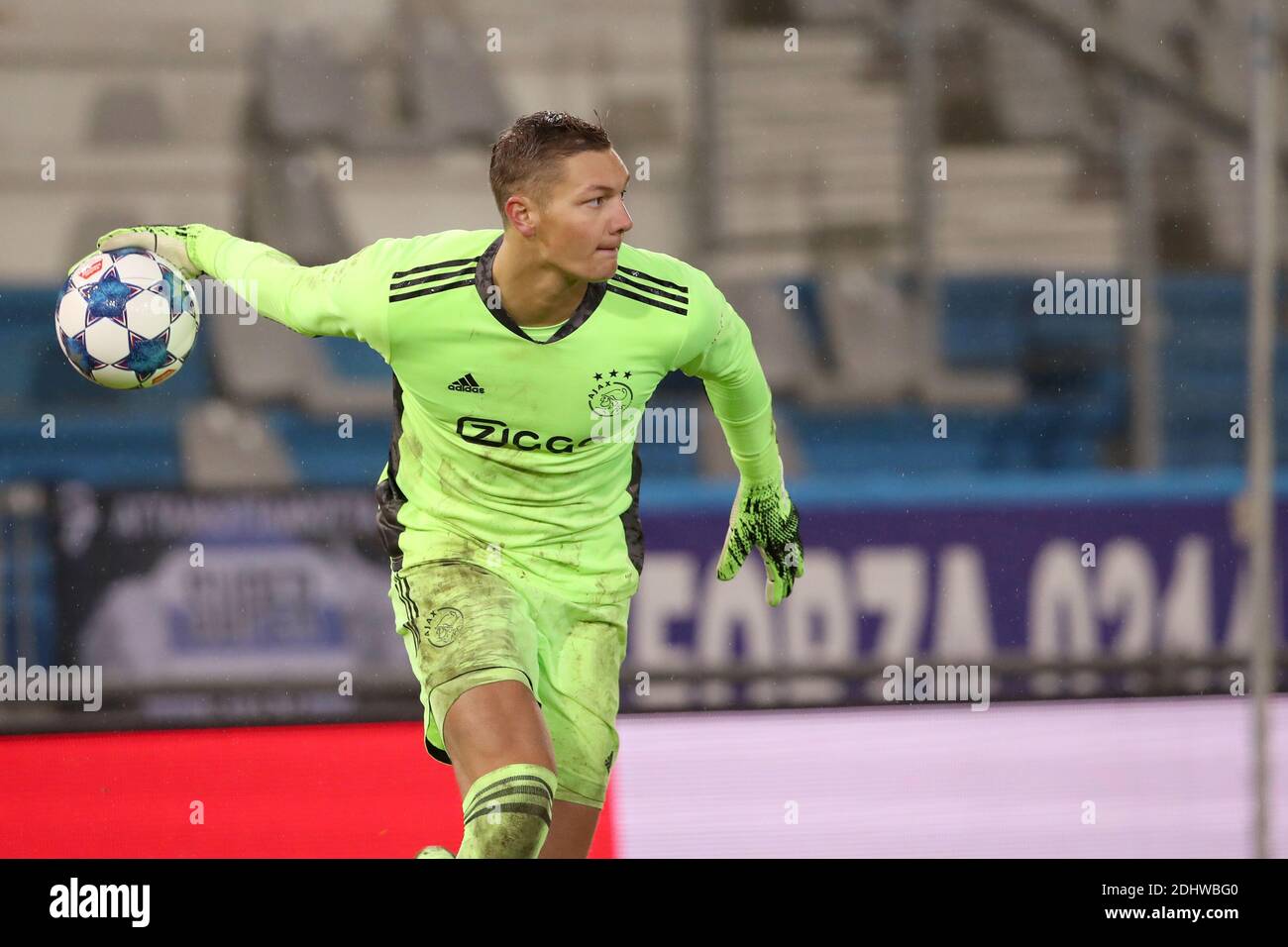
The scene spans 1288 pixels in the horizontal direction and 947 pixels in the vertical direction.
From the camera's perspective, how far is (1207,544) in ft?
23.9

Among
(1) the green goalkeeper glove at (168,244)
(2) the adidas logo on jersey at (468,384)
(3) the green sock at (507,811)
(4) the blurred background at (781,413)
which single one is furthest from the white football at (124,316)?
(4) the blurred background at (781,413)

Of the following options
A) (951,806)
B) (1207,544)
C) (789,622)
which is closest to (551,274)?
(951,806)

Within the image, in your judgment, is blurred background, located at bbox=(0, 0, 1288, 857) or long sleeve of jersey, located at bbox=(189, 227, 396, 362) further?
blurred background, located at bbox=(0, 0, 1288, 857)

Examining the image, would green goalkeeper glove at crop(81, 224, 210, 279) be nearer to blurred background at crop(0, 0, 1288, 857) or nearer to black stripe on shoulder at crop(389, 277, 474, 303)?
black stripe on shoulder at crop(389, 277, 474, 303)

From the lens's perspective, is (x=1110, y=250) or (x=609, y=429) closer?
(x=609, y=429)

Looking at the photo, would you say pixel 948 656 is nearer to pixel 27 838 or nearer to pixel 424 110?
pixel 27 838

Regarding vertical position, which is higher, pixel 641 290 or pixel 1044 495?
pixel 641 290

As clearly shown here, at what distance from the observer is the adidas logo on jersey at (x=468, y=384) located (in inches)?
157

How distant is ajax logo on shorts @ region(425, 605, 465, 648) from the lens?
3891 millimetres

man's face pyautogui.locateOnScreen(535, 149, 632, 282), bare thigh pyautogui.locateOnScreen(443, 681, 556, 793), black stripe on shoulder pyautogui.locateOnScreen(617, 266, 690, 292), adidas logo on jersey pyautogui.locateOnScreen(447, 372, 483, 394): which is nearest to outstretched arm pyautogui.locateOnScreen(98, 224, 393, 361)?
adidas logo on jersey pyautogui.locateOnScreen(447, 372, 483, 394)

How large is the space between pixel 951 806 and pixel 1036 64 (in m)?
5.29

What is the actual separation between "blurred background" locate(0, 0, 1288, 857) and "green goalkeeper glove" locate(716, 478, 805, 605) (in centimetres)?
111

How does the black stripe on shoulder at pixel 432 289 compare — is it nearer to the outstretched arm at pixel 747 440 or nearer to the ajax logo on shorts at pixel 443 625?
the outstretched arm at pixel 747 440

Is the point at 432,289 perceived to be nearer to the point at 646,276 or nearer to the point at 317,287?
the point at 317,287
